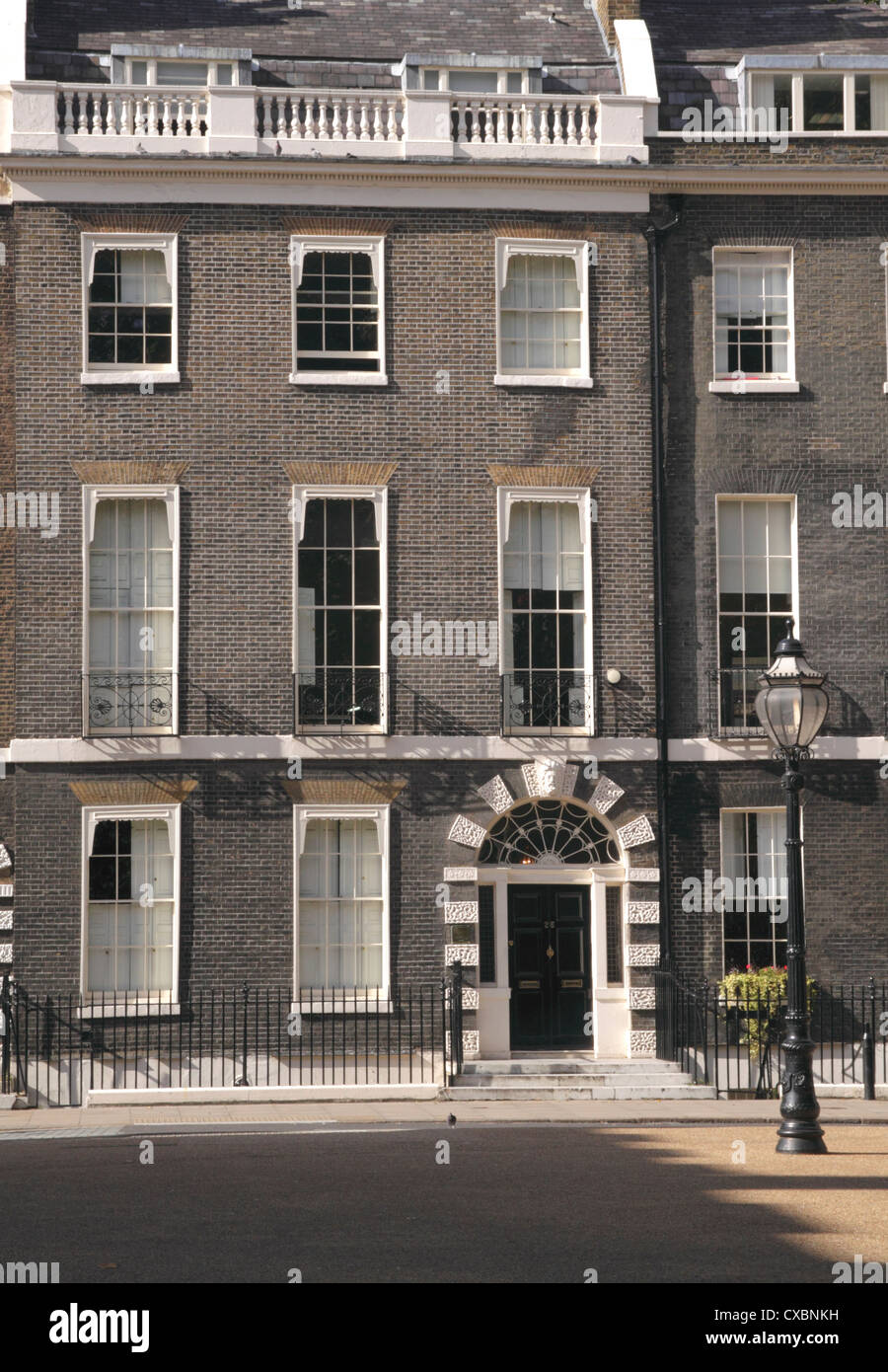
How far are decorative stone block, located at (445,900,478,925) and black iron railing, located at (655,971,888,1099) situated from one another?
8.86 ft

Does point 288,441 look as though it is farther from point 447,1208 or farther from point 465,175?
point 447,1208

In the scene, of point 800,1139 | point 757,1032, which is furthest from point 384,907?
point 800,1139

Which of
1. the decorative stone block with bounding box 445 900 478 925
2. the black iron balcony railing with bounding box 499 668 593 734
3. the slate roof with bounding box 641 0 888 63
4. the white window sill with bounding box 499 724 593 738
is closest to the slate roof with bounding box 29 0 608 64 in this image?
the slate roof with bounding box 641 0 888 63

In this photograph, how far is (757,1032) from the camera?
80.7 feet

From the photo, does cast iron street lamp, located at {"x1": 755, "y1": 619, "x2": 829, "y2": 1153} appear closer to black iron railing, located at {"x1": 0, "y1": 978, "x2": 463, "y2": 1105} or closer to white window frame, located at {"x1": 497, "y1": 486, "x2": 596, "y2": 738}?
black iron railing, located at {"x1": 0, "y1": 978, "x2": 463, "y2": 1105}

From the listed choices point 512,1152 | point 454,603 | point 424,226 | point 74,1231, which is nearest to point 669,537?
point 454,603

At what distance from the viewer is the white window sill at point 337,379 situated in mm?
25734

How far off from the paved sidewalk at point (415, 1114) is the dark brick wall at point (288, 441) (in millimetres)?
5246

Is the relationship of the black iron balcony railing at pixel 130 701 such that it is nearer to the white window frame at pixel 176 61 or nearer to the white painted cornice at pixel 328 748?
the white painted cornice at pixel 328 748

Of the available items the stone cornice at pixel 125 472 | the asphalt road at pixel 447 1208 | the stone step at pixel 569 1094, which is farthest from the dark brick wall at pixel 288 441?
the asphalt road at pixel 447 1208

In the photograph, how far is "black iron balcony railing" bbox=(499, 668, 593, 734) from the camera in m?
25.7

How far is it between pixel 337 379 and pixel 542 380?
290 cm

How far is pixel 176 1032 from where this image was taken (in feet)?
80.6

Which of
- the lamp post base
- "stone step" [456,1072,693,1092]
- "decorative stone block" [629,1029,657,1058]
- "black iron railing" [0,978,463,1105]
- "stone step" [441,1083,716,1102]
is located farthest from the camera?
"decorative stone block" [629,1029,657,1058]
